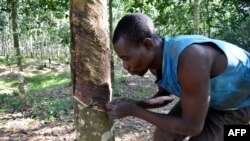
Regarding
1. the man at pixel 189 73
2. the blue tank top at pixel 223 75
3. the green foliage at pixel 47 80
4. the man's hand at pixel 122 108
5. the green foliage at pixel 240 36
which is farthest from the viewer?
the green foliage at pixel 47 80

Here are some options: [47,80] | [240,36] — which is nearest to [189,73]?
[240,36]

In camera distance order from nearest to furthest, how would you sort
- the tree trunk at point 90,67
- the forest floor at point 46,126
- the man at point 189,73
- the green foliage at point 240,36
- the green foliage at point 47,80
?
the man at point 189,73 < the tree trunk at point 90,67 < the forest floor at point 46,126 < the green foliage at point 240,36 < the green foliage at point 47,80

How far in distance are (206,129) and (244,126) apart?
0.26 metres

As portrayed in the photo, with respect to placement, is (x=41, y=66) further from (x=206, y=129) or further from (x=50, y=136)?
(x=206, y=129)

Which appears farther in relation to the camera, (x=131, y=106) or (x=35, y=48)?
(x=35, y=48)

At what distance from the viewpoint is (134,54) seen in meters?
2.10

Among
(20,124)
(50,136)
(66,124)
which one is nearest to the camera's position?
(50,136)

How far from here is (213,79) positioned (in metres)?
2.10

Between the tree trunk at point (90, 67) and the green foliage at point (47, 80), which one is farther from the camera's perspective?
the green foliage at point (47, 80)

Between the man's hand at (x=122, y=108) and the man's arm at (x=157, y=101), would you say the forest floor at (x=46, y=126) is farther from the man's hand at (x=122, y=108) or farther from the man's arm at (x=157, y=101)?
the man's hand at (x=122, y=108)

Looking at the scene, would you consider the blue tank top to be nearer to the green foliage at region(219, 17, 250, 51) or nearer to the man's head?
the man's head

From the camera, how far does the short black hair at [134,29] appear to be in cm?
206

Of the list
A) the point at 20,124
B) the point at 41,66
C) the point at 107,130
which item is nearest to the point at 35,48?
the point at 41,66

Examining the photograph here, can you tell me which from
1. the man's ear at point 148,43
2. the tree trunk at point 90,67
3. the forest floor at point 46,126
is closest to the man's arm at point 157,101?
the tree trunk at point 90,67
